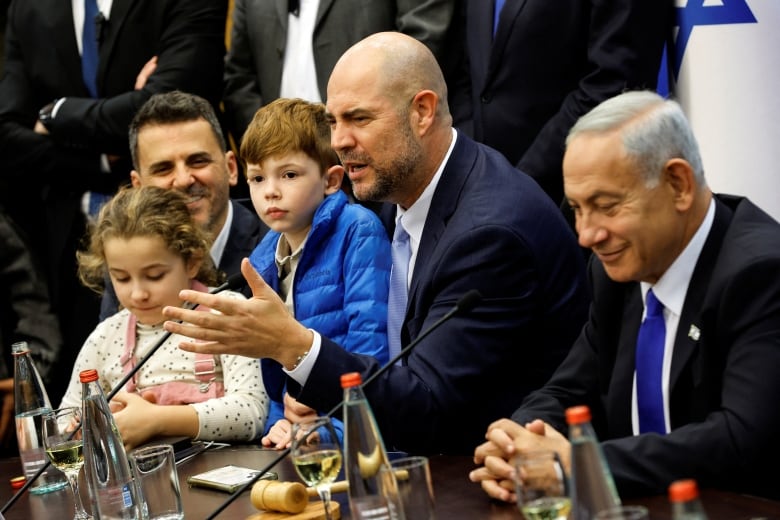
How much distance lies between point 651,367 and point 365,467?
784mm

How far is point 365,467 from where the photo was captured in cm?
191

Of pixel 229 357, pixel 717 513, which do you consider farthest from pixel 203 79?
pixel 717 513

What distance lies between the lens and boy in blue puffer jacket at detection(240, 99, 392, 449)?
3359 mm

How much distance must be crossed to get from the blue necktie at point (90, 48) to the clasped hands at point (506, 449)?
10.2 feet

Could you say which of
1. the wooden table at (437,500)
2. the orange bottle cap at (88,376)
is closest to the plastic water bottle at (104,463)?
the orange bottle cap at (88,376)

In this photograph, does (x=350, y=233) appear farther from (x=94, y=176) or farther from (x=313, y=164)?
(x=94, y=176)

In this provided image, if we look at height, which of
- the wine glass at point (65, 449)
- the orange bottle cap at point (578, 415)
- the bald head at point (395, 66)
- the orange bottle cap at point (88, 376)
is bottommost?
the wine glass at point (65, 449)

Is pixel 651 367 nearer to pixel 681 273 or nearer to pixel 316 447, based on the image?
pixel 681 273

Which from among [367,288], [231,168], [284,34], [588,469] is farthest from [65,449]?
[284,34]

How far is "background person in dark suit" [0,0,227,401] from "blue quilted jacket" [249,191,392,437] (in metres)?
1.42

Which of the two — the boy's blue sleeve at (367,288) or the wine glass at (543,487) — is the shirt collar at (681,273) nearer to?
the wine glass at (543,487)

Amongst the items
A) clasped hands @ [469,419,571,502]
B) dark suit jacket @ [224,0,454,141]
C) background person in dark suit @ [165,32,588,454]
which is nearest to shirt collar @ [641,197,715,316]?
clasped hands @ [469,419,571,502]

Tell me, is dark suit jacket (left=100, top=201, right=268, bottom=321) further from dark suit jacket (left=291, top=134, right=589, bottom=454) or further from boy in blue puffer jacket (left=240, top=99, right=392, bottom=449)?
dark suit jacket (left=291, top=134, right=589, bottom=454)

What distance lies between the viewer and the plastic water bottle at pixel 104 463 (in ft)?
7.66
